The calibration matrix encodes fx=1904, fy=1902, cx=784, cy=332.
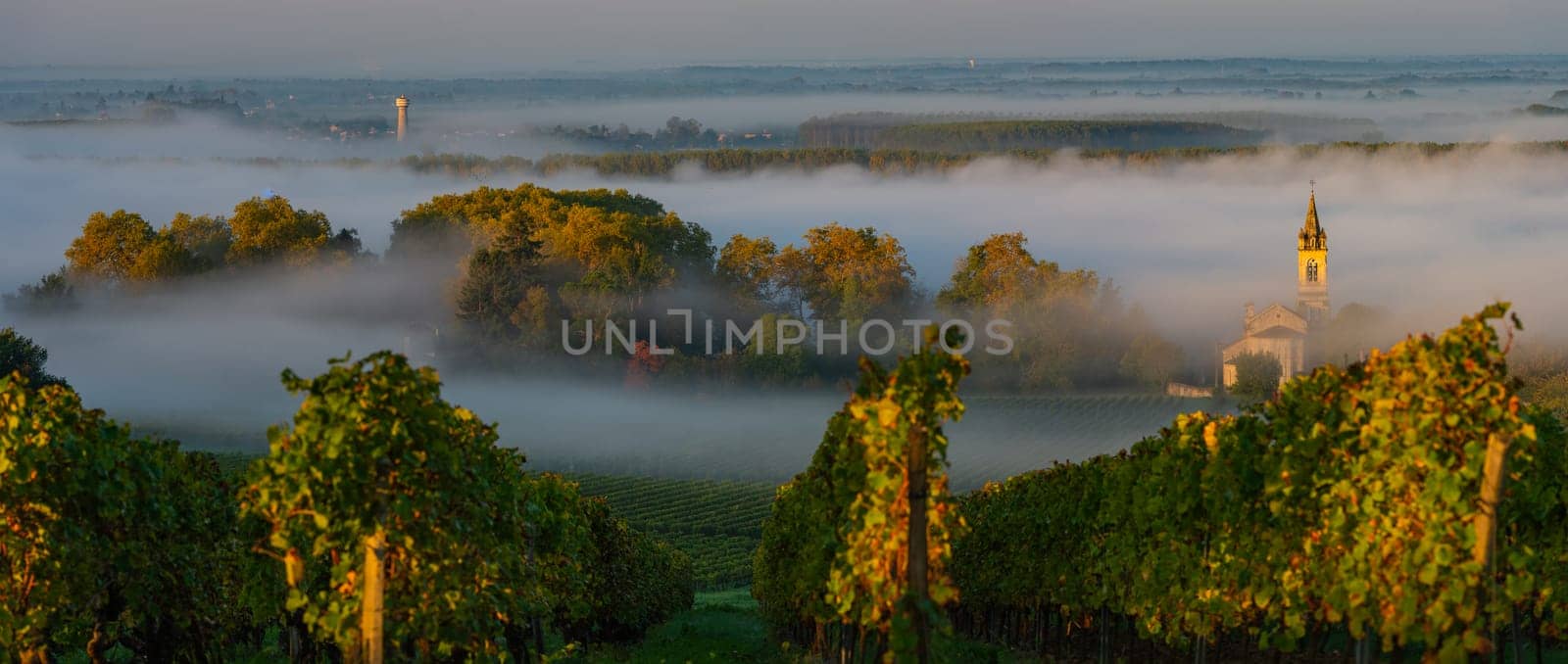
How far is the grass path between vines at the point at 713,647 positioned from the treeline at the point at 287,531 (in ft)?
17.3

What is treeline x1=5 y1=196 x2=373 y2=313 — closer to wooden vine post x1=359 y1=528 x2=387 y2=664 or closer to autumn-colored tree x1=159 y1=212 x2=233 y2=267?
autumn-colored tree x1=159 y1=212 x2=233 y2=267

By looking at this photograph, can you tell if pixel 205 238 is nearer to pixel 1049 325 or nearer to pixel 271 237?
pixel 271 237

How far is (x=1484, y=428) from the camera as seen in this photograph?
593 inches

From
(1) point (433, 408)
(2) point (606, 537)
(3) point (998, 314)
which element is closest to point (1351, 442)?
(1) point (433, 408)

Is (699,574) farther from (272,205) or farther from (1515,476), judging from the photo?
(272,205)

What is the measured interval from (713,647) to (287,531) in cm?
1263

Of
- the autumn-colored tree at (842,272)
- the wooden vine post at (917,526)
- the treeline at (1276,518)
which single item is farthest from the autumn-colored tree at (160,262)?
the wooden vine post at (917,526)

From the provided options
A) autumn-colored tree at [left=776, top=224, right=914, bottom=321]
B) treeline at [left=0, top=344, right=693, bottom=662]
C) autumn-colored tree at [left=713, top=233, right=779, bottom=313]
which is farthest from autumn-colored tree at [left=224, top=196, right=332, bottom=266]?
treeline at [left=0, top=344, right=693, bottom=662]

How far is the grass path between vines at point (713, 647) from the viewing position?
26.0 metres

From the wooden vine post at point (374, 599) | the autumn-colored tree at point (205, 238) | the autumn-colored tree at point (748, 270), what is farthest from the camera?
the autumn-colored tree at point (205, 238)

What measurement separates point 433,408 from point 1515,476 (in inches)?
361

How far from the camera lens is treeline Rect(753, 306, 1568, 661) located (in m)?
A: 15.2

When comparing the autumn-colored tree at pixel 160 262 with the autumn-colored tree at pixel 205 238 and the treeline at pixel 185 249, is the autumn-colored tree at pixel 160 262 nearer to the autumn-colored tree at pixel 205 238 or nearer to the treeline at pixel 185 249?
the treeline at pixel 185 249

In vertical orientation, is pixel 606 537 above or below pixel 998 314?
below
